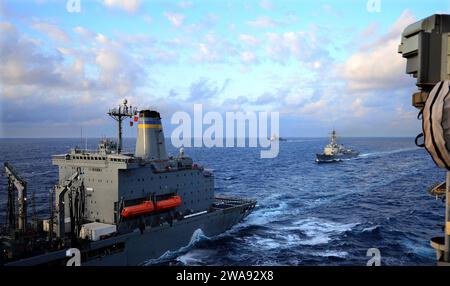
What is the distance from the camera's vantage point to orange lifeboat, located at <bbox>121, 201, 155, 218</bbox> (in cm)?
2075

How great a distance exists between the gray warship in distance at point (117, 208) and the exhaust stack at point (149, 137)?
72 mm

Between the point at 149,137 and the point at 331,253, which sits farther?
the point at 149,137

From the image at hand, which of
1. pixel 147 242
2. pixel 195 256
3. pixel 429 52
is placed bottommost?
pixel 195 256

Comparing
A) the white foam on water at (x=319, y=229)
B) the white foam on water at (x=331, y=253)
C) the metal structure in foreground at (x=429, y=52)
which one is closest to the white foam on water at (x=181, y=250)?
the white foam on water at (x=319, y=229)

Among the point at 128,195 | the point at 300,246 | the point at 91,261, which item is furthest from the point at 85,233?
the point at 300,246

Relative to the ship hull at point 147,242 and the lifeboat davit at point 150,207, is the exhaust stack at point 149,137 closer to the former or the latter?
the lifeboat davit at point 150,207

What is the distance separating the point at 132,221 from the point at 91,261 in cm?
362

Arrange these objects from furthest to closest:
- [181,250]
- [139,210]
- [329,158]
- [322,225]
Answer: [329,158], [322,225], [181,250], [139,210]

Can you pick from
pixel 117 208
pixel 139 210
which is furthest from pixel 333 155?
pixel 117 208

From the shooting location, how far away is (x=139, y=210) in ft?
70.1

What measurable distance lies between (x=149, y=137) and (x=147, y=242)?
766 centimetres

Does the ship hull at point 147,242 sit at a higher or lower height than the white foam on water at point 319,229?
higher

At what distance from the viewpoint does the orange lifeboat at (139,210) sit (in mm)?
20747

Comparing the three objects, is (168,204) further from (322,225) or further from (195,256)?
(322,225)
